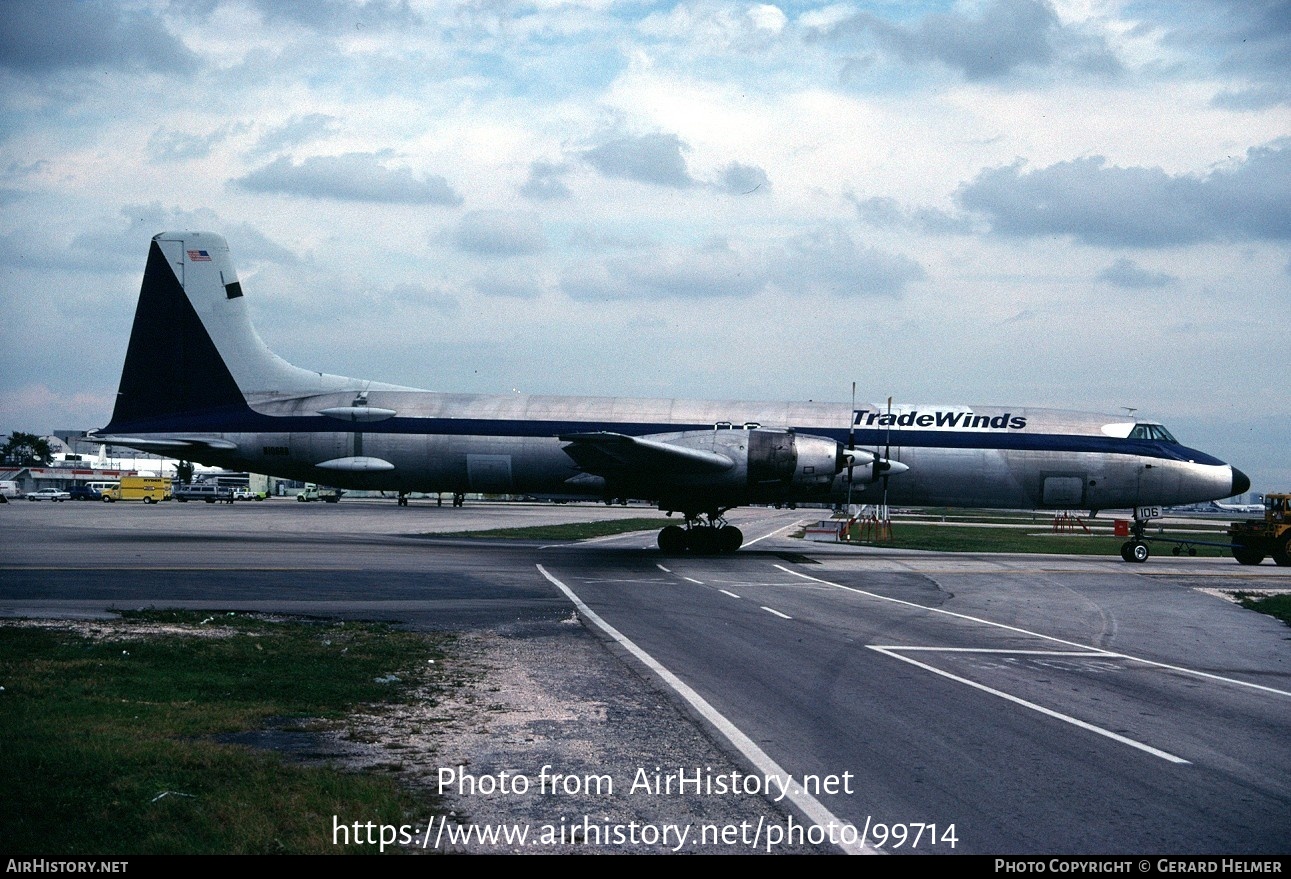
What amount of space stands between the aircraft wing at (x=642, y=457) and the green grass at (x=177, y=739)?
618 inches

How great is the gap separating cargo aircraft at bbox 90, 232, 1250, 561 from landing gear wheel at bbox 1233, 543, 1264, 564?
8.59 feet

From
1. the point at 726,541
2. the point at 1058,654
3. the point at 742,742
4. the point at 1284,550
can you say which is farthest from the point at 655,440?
the point at 742,742

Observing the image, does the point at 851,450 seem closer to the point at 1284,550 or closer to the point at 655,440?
the point at 655,440

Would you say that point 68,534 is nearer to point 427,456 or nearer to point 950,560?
point 427,456

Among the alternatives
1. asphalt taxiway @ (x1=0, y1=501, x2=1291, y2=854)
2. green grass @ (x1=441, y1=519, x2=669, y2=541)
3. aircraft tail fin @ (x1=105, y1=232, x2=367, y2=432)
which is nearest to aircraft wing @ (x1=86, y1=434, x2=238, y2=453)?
aircraft tail fin @ (x1=105, y1=232, x2=367, y2=432)

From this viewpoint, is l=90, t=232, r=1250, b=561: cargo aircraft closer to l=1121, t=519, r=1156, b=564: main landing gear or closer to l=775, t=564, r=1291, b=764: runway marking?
l=1121, t=519, r=1156, b=564: main landing gear

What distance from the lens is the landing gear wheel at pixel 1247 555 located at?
3588cm

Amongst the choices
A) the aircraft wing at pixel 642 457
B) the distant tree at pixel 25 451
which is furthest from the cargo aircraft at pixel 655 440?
the distant tree at pixel 25 451

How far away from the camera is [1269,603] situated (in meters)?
22.8

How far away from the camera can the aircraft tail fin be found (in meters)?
36.2

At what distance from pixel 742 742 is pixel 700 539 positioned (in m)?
24.9
